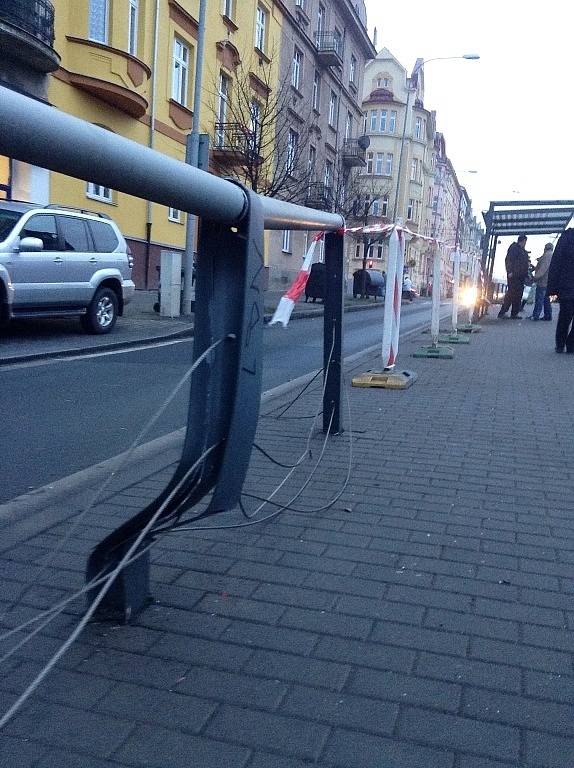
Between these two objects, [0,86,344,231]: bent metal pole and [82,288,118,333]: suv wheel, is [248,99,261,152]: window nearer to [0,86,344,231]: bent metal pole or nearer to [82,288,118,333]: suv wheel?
[82,288,118,333]: suv wheel

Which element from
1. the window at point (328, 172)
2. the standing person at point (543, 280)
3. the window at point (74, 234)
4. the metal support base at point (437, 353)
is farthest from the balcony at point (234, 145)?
the window at point (328, 172)

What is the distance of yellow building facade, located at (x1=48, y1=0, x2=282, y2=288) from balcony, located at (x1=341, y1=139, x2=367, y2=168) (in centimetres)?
1517

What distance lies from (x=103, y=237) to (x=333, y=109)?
109 ft

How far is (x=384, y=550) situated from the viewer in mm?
3846

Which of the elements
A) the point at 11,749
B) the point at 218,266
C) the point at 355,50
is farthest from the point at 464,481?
the point at 355,50

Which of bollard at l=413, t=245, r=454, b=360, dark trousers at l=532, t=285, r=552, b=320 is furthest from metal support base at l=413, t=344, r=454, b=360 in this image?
dark trousers at l=532, t=285, r=552, b=320

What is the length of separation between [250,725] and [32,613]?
112 cm

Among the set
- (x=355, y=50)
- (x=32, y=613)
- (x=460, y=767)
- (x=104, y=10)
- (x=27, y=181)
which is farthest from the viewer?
(x=355, y=50)

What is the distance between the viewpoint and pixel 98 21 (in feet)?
69.6

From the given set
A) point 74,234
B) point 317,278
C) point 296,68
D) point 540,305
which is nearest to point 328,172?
point 296,68

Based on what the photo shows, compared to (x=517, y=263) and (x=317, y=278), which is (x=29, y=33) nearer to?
(x=317, y=278)

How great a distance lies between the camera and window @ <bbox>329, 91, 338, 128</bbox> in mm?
43341

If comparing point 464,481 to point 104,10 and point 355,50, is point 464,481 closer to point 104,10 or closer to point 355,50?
point 104,10

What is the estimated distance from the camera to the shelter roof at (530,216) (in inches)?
736
